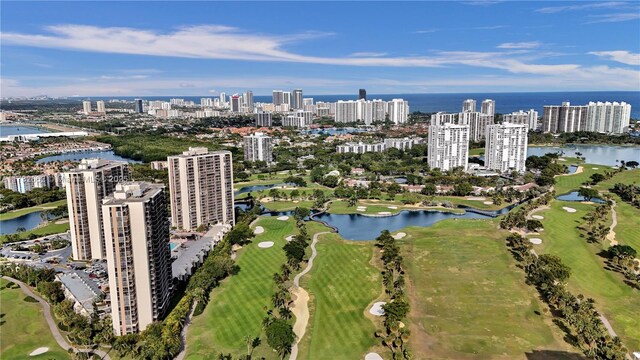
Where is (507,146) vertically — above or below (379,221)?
above

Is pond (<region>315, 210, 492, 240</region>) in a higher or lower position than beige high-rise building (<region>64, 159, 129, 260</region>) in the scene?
lower

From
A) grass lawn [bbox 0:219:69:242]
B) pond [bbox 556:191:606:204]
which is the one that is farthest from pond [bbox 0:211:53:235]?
pond [bbox 556:191:606:204]

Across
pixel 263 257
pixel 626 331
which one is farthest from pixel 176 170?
pixel 626 331

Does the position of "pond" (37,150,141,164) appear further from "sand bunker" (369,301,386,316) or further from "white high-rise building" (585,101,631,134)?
"white high-rise building" (585,101,631,134)

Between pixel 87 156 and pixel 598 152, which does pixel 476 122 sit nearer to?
pixel 598 152

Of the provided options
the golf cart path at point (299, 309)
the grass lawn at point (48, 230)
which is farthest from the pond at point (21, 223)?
the golf cart path at point (299, 309)

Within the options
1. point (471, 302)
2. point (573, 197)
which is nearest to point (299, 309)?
point (471, 302)

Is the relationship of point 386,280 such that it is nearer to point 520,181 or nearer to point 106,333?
point 106,333
